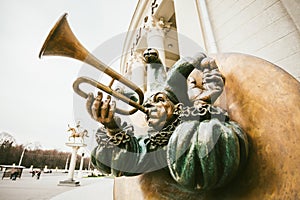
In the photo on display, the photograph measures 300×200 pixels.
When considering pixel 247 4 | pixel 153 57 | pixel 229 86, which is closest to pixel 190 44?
pixel 247 4

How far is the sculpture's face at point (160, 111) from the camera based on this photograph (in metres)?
0.35

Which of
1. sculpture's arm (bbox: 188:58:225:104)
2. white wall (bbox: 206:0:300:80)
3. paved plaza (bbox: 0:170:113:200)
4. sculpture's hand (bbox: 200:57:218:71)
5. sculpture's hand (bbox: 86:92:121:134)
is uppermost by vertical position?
white wall (bbox: 206:0:300:80)

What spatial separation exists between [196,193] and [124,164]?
0.15 meters

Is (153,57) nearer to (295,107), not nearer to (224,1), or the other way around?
(295,107)

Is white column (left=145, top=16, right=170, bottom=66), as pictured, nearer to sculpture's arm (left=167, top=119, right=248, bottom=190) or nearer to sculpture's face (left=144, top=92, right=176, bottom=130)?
sculpture's face (left=144, top=92, right=176, bottom=130)

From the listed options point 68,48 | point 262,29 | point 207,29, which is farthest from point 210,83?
point 207,29

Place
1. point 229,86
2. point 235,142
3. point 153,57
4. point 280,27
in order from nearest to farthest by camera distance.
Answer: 1. point 235,142
2. point 229,86
3. point 153,57
4. point 280,27

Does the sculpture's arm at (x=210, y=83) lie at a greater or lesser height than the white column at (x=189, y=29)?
lesser

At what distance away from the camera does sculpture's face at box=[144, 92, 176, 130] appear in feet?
1.13

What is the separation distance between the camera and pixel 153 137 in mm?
341

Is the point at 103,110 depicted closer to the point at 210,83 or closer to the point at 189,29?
the point at 210,83

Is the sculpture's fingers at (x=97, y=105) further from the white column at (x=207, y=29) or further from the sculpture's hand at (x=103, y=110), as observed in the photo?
the white column at (x=207, y=29)

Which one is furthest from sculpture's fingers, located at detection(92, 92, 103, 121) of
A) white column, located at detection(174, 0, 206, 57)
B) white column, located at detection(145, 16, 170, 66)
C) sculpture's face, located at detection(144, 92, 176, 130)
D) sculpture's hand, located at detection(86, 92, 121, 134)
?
white column, located at detection(145, 16, 170, 66)

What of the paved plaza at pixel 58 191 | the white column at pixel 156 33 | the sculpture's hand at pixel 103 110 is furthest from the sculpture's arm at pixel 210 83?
the white column at pixel 156 33
